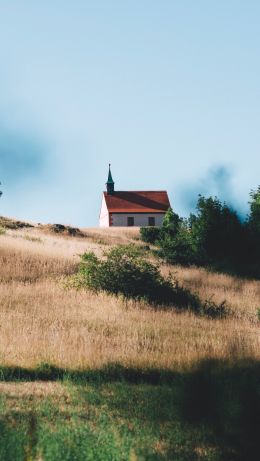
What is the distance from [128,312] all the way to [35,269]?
6874 millimetres

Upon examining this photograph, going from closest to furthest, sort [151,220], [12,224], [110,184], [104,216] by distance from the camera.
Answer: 1. [12,224]
2. [151,220]
3. [104,216]
4. [110,184]

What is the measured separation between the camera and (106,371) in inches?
294

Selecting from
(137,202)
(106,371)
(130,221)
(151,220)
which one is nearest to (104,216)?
(137,202)

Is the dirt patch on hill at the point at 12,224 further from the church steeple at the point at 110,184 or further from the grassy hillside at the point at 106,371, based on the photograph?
the church steeple at the point at 110,184

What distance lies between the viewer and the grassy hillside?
4457mm

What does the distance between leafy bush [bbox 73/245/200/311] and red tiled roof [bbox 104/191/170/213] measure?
5158 cm

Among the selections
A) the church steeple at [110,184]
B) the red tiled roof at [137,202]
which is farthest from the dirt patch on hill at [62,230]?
the church steeple at [110,184]

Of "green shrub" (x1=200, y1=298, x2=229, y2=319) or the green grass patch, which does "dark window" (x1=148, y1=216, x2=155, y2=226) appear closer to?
"green shrub" (x1=200, y1=298, x2=229, y2=319)

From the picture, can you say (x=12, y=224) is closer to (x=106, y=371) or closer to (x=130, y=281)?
(x=130, y=281)

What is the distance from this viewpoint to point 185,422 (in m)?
5.23

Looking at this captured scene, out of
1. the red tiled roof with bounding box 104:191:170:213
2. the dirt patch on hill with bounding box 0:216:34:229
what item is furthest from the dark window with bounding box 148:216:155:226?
the dirt patch on hill with bounding box 0:216:34:229

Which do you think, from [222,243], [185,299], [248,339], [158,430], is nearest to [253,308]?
[185,299]

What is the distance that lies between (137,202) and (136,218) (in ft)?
8.99

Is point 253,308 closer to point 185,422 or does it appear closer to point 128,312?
point 128,312
